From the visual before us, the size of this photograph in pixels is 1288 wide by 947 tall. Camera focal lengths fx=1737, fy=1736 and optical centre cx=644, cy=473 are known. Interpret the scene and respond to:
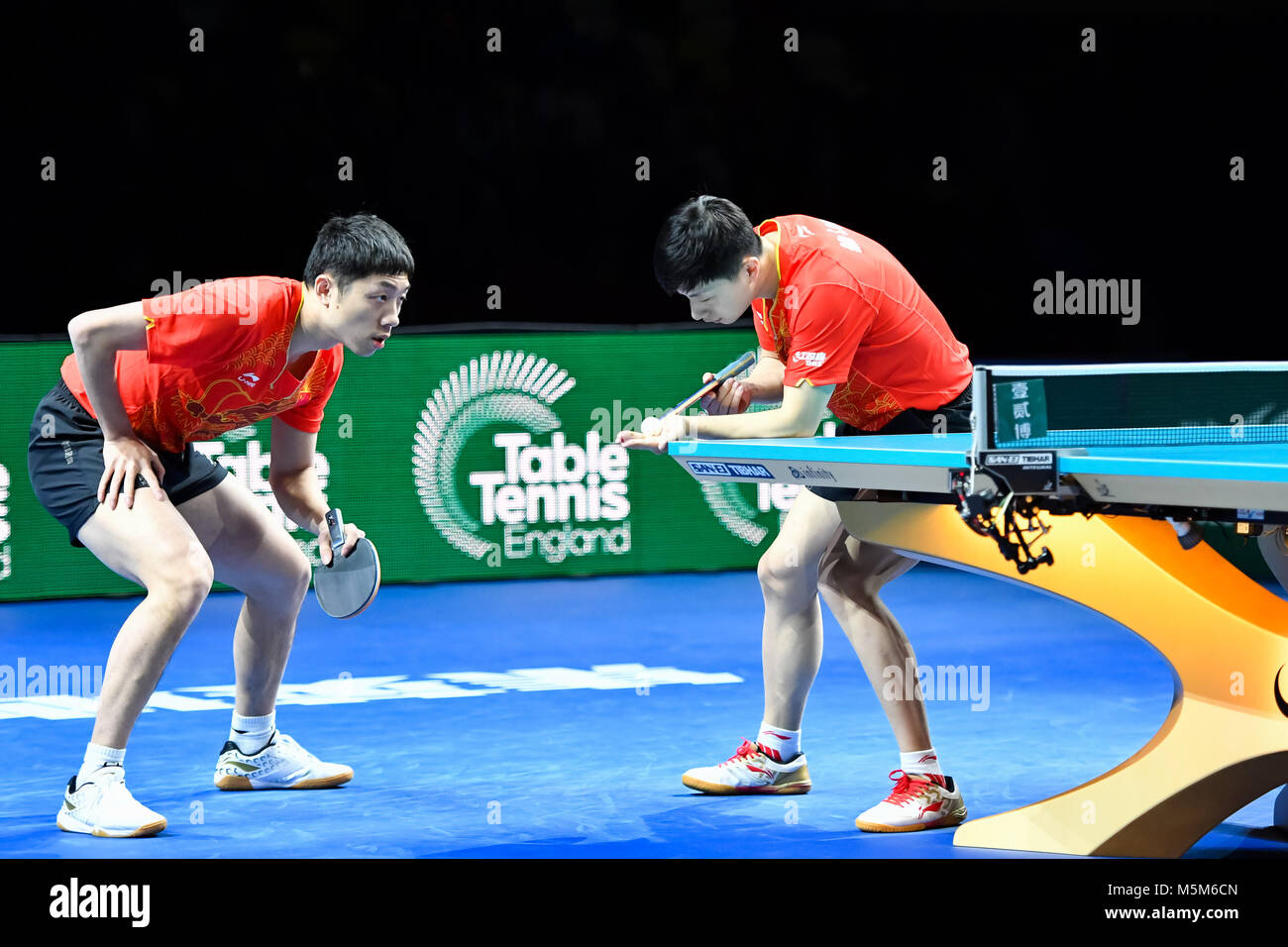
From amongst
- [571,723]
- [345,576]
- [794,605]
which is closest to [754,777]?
[794,605]

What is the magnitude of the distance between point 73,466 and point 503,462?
508cm

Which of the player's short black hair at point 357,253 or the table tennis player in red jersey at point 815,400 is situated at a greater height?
the player's short black hair at point 357,253

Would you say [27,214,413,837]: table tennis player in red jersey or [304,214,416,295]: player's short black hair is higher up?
[304,214,416,295]: player's short black hair

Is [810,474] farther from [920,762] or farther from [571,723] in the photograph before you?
[571,723]

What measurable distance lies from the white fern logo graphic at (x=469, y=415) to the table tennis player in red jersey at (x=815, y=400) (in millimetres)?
4676

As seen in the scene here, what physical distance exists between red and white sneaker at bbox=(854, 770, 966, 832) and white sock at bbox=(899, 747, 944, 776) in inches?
0.6

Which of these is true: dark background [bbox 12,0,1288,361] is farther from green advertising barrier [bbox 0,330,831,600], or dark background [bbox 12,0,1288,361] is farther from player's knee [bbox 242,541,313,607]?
player's knee [bbox 242,541,313,607]

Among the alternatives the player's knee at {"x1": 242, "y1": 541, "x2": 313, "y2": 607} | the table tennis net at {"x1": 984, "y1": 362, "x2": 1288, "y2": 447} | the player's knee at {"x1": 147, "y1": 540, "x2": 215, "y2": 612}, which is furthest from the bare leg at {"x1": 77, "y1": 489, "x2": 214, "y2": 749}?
the table tennis net at {"x1": 984, "y1": 362, "x2": 1288, "y2": 447}

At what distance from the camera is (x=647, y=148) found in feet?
49.2

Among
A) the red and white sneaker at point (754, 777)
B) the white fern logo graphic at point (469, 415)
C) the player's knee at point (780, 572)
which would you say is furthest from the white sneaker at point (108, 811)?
the white fern logo graphic at point (469, 415)

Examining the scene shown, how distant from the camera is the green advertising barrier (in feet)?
31.9

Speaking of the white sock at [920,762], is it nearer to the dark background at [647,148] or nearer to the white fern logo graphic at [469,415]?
the white fern logo graphic at [469,415]

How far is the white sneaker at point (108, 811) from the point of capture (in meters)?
4.59

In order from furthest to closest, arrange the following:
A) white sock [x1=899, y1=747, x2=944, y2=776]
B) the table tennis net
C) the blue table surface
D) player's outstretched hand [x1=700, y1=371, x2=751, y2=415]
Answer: player's outstretched hand [x1=700, y1=371, x2=751, y2=415] → white sock [x1=899, y1=747, x2=944, y2=776] → the table tennis net → the blue table surface
